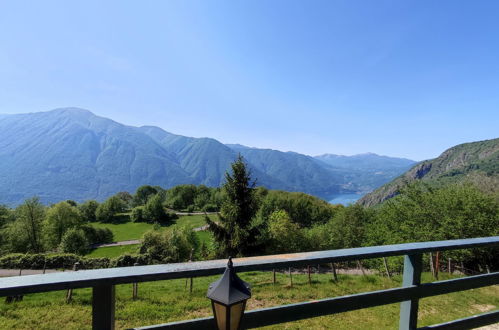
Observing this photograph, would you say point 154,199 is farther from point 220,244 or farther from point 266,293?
point 266,293

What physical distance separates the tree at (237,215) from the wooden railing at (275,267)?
16005 millimetres

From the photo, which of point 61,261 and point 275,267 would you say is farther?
point 61,261

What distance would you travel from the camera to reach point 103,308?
48.3 inches

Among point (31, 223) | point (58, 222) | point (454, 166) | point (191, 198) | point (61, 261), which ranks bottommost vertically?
point (61, 261)

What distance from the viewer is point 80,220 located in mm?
44500

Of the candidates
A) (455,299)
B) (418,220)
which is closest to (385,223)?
(418,220)

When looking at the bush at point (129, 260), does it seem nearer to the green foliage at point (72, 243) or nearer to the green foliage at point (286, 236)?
the green foliage at point (286, 236)

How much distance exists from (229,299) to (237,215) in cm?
1694

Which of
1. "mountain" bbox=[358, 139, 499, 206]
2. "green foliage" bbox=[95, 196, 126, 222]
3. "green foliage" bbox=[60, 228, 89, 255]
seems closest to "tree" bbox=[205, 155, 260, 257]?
"green foliage" bbox=[60, 228, 89, 255]

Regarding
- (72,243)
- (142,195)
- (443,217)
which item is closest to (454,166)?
(443,217)

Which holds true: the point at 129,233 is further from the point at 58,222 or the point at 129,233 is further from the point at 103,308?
the point at 103,308

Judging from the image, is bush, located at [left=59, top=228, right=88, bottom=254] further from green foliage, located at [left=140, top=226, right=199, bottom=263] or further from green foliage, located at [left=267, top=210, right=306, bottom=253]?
green foliage, located at [left=267, top=210, right=306, bottom=253]

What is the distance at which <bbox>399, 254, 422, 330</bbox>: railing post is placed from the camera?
1.86m

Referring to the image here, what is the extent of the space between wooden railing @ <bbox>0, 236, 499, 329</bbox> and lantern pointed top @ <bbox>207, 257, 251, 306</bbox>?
3.5 inches
